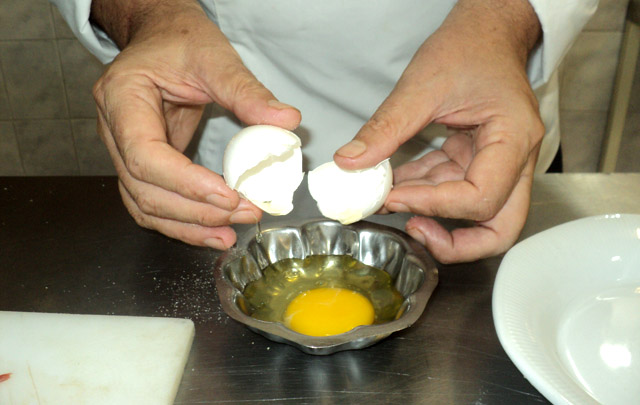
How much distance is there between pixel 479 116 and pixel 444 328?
381 millimetres

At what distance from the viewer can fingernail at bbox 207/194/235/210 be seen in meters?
1.00

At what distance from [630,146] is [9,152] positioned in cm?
292

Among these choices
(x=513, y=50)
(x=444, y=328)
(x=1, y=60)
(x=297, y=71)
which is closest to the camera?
(x=444, y=328)

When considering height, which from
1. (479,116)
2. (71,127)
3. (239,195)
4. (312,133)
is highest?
(479,116)

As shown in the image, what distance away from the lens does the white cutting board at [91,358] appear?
0.88m

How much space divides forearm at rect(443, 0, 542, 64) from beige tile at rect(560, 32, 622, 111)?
1512 mm

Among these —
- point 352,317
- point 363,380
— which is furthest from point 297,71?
point 363,380

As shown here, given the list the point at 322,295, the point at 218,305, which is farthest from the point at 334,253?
the point at 218,305

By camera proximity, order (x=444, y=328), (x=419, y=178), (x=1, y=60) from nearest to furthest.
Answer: (x=444, y=328) < (x=419, y=178) < (x=1, y=60)

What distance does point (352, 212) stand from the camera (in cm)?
103

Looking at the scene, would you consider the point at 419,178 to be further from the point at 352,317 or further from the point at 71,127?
the point at 71,127

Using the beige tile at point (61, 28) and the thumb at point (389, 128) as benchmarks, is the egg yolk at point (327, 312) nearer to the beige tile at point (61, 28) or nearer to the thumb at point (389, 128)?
the thumb at point (389, 128)

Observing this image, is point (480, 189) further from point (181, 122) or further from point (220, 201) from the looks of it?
point (181, 122)

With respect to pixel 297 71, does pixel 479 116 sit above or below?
above
